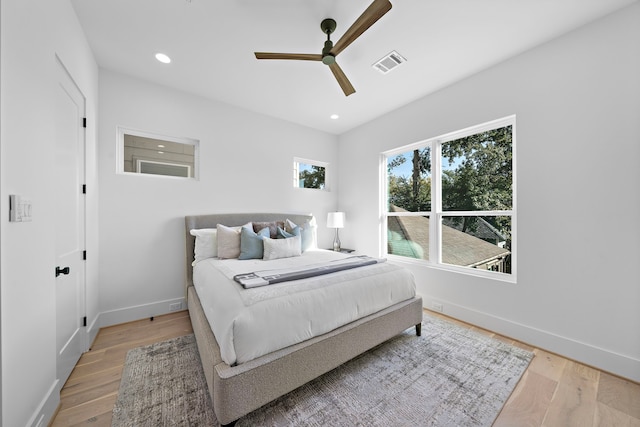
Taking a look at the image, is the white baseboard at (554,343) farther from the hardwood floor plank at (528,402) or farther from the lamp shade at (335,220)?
the lamp shade at (335,220)

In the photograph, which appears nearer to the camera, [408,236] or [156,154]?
[156,154]

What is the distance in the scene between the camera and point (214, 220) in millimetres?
3141

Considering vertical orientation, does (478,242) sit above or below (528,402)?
above

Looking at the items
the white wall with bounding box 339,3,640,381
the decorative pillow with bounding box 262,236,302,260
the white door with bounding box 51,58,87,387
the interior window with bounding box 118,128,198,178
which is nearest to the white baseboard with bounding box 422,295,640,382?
the white wall with bounding box 339,3,640,381

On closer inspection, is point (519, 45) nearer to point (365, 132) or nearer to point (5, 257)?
point (365, 132)

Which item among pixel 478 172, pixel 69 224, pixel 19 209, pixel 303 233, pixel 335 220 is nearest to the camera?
pixel 19 209

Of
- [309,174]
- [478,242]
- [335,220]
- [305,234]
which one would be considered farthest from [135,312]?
[478,242]

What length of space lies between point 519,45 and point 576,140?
3.38 ft

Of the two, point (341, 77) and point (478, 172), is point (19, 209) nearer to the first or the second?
point (341, 77)

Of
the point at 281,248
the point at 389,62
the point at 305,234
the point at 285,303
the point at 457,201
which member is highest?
the point at 389,62

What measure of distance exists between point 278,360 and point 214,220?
7.39 feet

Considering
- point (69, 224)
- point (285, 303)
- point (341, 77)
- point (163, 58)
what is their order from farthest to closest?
point (163, 58)
point (341, 77)
point (69, 224)
point (285, 303)

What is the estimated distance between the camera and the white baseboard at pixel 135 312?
8.28ft

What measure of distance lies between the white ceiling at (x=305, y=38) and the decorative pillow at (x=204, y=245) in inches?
72.2
